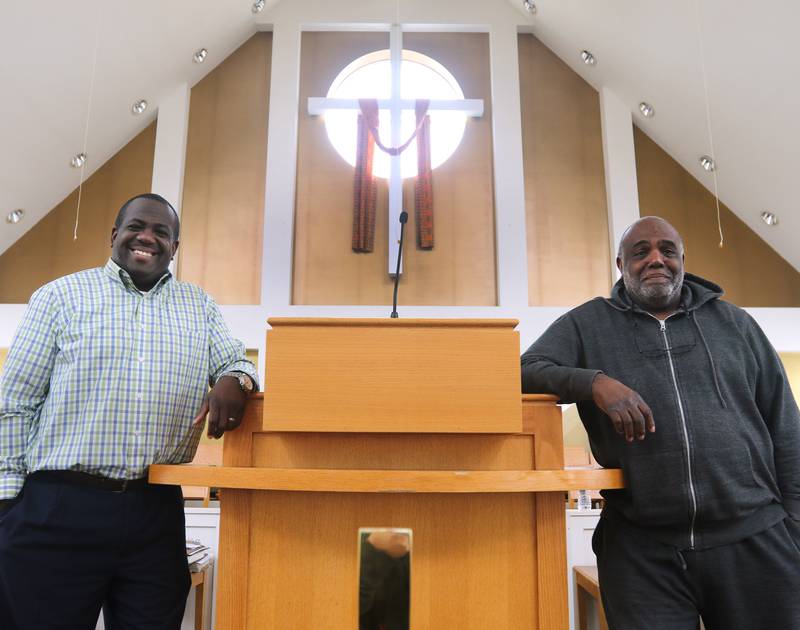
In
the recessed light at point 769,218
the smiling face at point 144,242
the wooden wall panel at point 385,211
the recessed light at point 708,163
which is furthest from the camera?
the wooden wall panel at point 385,211

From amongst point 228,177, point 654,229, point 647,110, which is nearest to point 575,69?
point 647,110

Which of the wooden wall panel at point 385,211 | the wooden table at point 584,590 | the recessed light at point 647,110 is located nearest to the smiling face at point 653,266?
the wooden table at point 584,590

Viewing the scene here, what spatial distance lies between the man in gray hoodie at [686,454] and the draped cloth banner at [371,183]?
347 centimetres

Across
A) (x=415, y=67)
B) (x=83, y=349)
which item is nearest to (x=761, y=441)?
(x=83, y=349)

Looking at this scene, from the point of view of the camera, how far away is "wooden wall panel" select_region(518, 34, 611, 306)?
4863mm

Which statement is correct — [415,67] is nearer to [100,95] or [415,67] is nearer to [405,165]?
[405,165]

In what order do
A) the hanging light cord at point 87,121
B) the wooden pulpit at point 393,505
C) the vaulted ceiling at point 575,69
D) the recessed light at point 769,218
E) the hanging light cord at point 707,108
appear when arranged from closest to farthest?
the wooden pulpit at point 393,505, the vaulted ceiling at point 575,69, the hanging light cord at point 707,108, the hanging light cord at point 87,121, the recessed light at point 769,218

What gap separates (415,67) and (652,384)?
462 centimetres

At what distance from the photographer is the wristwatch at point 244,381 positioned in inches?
48.1

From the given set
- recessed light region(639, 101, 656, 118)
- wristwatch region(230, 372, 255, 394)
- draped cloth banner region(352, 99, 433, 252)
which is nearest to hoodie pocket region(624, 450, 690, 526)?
wristwatch region(230, 372, 255, 394)

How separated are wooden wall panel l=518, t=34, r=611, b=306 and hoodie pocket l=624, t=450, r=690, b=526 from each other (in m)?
3.60

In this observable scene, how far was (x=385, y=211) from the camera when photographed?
16.3 feet

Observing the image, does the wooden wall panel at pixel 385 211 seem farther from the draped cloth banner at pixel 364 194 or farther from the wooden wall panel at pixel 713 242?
the wooden wall panel at pixel 713 242

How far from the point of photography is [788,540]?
1258 mm
